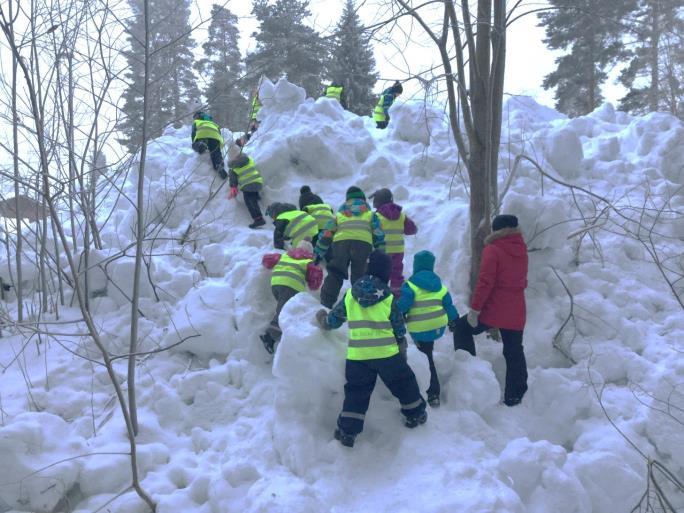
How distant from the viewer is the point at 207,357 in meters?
4.89

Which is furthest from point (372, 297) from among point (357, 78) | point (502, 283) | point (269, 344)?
point (357, 78)

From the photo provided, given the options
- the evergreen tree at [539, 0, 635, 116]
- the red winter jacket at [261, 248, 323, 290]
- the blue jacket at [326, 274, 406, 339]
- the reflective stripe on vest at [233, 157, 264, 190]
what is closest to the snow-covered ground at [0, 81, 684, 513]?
→ the blue jacket at [326, 274, 406, 339]

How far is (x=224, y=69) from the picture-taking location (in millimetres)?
8633

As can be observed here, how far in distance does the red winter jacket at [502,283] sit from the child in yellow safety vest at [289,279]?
1952 mm

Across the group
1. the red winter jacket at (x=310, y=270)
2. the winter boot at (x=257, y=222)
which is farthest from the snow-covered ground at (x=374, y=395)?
the red winter jacket at (x=310, y=270)

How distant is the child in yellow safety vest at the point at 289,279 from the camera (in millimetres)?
4891

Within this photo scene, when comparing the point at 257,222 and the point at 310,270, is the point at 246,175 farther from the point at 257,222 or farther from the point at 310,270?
the point at 310,270

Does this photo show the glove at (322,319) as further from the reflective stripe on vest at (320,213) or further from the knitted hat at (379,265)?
the reflective stripe on vest at (320,213)

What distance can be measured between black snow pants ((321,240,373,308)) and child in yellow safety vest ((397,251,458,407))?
4.27ft

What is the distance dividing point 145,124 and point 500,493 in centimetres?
373

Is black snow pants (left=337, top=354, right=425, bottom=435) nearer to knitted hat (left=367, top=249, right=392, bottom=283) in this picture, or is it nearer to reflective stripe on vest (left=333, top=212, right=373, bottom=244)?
knitted hat (left=367, top=249, right=392, bottom=283)

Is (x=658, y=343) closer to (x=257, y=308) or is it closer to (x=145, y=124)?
(x=257, y=308)

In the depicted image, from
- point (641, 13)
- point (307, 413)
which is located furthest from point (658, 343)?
point (641, 13)

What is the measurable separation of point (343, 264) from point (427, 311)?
5.21 feet
